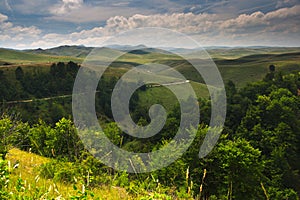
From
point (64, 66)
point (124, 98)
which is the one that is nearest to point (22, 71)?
point (64, 66)

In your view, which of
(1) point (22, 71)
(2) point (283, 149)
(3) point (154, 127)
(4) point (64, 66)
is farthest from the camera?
(4) point (64, 66)

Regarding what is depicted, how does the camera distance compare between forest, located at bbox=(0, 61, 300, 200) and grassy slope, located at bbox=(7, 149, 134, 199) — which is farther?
forest, located at bbox=(0, 61, 300, 200)

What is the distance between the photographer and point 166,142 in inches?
1462

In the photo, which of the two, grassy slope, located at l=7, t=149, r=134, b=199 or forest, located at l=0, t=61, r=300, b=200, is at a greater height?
→ grassy slope, located at l=7, t=149, r=134, b=199

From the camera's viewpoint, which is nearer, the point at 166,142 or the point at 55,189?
the point at 55,189

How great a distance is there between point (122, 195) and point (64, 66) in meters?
176

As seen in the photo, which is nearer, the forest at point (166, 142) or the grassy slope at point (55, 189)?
the grassy slope at point (55, 189)

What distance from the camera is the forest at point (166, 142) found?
7327 millimetres

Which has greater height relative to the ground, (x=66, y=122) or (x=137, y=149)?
(x=66, y=122)

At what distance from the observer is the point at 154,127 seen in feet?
246

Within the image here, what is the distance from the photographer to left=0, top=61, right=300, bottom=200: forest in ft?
24.0

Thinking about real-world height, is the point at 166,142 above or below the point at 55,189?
below

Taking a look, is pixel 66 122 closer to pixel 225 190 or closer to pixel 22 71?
pixel 225 190

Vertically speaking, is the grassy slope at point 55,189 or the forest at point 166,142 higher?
the grassy slope at point 55,189
